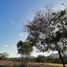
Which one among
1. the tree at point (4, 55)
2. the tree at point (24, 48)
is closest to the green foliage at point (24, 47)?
the tree at point (24, 48)

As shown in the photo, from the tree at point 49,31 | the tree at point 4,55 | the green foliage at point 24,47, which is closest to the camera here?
the tree at point 49,31

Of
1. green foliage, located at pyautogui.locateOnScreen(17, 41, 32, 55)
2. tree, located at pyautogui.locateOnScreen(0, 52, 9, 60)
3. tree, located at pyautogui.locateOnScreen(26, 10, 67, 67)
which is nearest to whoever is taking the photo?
tree, located at pyautogui.locateOnScreen(26, 10, 67, 67)

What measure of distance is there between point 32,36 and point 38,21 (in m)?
2.37

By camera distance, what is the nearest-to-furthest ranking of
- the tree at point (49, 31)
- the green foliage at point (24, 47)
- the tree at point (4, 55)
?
the tree at point (49, 31) → the green foliage at point (24, 47) → the tree at point (4, 55)

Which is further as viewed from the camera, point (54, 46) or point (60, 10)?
point (54, 46)

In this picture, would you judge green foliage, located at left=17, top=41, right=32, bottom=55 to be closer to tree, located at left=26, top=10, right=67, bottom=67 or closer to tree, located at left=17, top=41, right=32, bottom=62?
tree, located at left=17, top=41, right=32, bottom=62

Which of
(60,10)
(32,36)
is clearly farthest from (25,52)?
(60,10)

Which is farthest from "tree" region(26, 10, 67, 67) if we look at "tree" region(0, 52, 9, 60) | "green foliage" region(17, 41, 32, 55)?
"tree" region(0, 52, 9, 60)

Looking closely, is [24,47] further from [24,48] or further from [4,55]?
[4,55]

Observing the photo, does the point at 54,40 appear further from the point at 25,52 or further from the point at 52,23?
the point at 25,52

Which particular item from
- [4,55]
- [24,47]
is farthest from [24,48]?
[4,55]

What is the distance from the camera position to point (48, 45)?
26031 mm

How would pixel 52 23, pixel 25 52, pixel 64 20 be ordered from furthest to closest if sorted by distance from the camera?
pixel 25 52
pixel 52 23
pixel 64 20

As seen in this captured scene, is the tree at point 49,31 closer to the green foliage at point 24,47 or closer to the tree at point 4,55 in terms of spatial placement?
the green foliage at point 24,47
